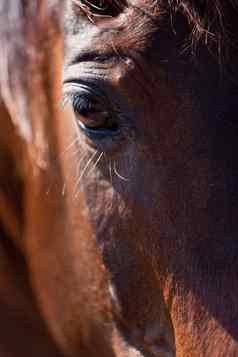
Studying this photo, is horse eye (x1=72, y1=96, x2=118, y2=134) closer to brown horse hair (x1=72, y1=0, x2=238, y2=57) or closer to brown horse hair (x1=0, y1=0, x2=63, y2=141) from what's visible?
brown horse hair (x1=72, y1=0, x2=238, y2=57)

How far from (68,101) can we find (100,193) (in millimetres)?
232

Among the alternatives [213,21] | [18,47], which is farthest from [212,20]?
[18,47]

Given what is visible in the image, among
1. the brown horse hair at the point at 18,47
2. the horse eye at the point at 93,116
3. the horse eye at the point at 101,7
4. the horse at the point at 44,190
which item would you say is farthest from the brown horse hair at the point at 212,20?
the brown horse hair at the point at 18,47

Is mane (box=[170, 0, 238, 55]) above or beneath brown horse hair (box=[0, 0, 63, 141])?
beneath

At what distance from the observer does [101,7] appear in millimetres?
1835

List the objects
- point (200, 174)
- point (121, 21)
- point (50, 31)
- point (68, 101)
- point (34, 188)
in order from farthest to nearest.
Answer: point (34, 188) < point (50, 31) < point (68, 101) < point (121, 21) < point (200, 174)

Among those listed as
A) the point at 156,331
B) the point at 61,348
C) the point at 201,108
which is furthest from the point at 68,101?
the point at 61,348

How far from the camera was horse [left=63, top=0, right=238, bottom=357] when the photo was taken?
1606 millimetres

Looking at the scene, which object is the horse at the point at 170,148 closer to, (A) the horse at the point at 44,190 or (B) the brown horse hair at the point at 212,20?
(B) the brown horse hair at the point at 212,20

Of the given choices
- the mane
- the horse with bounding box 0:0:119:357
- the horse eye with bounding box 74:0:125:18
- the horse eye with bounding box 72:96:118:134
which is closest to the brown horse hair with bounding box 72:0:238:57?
the mane

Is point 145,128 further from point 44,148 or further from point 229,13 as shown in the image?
point 44,148

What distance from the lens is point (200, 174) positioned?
64.4 inches

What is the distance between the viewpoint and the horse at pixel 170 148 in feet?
5.27

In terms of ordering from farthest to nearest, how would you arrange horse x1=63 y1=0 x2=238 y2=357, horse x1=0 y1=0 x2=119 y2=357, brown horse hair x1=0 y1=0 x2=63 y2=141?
brown horse hair x1=0 y1=0 x2=63 y2=141
horse x1=0 y1=0 x2=119 y2=357
horse x1=63 y1=0 x2=238 y2=357
